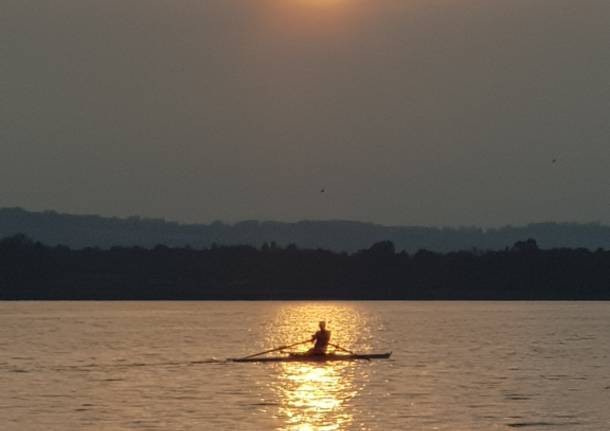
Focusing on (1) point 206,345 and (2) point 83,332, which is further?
(2) point 83,332

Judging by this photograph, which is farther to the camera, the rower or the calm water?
the rower

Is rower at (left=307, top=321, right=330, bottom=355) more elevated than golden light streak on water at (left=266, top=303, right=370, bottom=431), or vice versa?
rower at (left=307, top=321, right=330, bottom=355)

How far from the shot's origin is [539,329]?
149m

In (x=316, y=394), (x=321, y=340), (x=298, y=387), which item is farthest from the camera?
(x=321, y=340)

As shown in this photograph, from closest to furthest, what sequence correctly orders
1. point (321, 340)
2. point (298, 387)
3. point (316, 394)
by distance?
point (316, 394)
point (298, 387)
point (321, 340)

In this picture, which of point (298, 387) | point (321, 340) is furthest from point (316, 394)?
point (321, 340)

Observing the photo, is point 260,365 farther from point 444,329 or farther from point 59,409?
point 444,329

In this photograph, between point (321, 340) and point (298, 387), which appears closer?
point (298, 387)

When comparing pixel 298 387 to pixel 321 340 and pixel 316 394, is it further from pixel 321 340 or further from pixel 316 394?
pixel 321 340

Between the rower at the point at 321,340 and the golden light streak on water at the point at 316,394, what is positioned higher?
the rower at the point at 321,340

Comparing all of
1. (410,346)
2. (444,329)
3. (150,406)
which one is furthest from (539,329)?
(150,406)

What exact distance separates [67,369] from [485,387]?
2418cm

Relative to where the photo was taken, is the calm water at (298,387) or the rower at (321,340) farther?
the rower at (321,340)

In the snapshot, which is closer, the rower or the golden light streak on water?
the golden light streak on water
